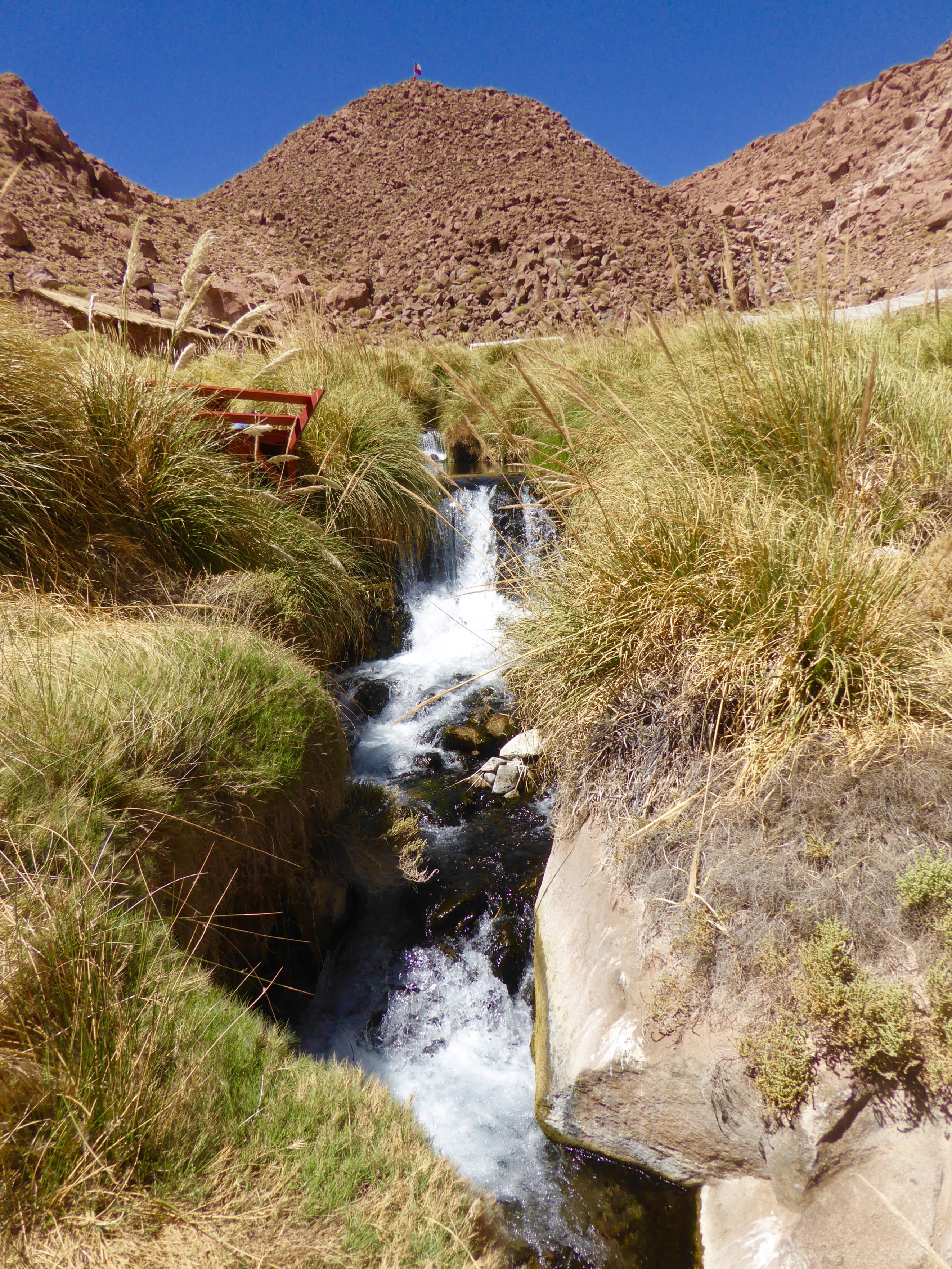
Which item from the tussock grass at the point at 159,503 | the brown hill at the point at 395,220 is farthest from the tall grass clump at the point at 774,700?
the brown hill at the point at 395,220

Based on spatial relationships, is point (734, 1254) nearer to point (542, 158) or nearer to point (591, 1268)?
point (591, 1268)

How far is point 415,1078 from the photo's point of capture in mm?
2436

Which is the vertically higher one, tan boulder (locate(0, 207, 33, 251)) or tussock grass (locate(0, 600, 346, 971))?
tan boulder (locate(0, 207, 33, 251))

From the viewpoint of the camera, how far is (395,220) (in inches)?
1495

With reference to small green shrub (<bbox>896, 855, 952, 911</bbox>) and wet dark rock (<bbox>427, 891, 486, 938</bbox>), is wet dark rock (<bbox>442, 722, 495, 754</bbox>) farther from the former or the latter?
small green shrub (<bbox>896, 855, 952, 911</bbox>)

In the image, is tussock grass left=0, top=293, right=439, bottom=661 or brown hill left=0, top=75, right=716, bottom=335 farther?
brown hill left=0, top=75, right=716, bottom=335

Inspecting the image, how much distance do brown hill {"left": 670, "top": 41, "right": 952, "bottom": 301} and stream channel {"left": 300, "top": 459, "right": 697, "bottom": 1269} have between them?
13.6m

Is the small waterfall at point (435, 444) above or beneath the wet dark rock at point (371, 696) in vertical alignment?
above

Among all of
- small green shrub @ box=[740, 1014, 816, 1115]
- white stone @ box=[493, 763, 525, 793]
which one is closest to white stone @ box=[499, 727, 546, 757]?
white stone @ box=[493, 763, 525, 793]

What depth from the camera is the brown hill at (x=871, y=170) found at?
918 inches

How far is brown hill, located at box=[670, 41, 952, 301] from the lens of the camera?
2331cm

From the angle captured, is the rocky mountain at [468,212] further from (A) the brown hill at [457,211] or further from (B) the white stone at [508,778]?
(B) the white stone at [508,778]

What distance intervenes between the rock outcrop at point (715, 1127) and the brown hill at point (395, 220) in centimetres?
545

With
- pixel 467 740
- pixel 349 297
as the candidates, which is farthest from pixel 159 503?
pixel 349 297
